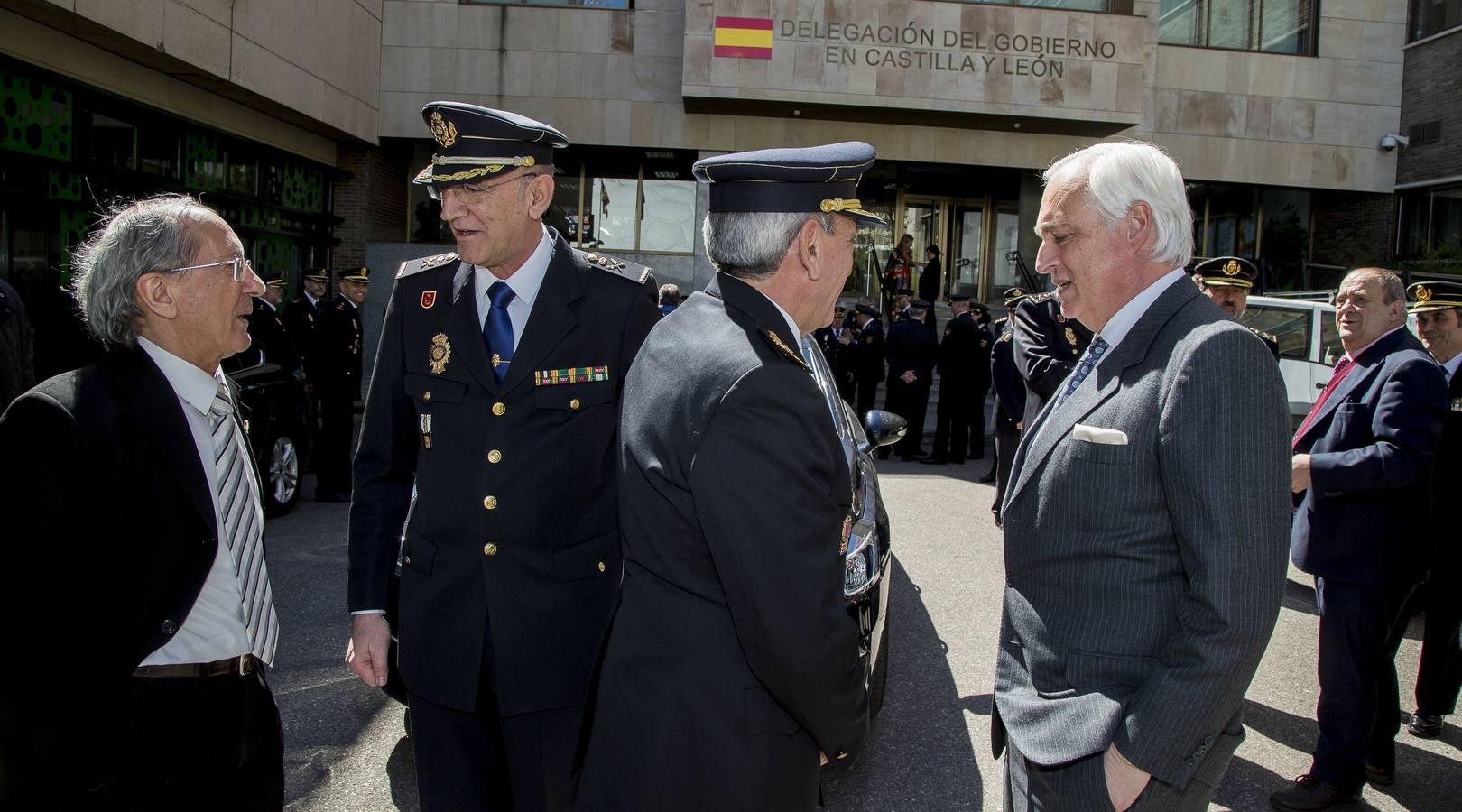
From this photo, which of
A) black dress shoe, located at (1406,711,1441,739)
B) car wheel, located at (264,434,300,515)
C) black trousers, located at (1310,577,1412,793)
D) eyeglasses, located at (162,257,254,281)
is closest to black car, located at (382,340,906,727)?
eyeglasses, located at (162,257,254,281)

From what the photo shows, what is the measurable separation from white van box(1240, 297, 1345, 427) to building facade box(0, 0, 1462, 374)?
25.9 feet

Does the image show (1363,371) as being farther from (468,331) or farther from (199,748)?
(199,748)

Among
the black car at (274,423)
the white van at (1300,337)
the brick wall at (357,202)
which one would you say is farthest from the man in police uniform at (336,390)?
the brick wall at (357,202)

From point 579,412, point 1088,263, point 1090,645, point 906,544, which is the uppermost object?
point 1088,263

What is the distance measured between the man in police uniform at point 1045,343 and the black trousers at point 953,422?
20.9 ft

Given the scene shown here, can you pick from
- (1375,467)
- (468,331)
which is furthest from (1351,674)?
(468,331)

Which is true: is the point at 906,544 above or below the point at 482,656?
below

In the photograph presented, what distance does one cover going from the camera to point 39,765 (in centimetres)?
184

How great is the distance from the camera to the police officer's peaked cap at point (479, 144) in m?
2.53

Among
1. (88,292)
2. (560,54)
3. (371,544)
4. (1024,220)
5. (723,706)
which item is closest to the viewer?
(723,706)

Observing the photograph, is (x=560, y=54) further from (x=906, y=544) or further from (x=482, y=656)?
(x=482, y=656)

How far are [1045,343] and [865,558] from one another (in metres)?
3.13

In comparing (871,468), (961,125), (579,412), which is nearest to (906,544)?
(871,468)

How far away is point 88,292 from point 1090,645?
2192 mm
